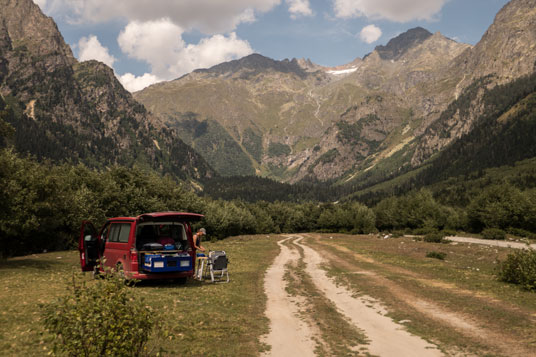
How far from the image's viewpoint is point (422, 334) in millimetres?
11164

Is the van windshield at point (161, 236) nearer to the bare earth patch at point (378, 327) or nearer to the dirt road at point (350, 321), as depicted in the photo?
the dirt road at point (350, 321)

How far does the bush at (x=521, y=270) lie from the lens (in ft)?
61.7

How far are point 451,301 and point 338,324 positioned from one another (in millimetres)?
6573

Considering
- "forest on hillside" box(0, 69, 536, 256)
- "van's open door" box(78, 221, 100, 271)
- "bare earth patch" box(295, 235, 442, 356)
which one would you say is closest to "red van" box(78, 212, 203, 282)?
"van's open door" box(78, 221, 100, 271)

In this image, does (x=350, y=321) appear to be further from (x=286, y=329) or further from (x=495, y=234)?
(x=495, y=234)

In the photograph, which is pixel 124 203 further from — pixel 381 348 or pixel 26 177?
pixel 381 348

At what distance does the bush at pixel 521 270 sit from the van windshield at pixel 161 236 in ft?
59.6

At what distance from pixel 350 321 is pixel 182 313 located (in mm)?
6127

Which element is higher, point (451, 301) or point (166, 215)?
point (166, 215)

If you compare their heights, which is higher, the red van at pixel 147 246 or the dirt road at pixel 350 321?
the red van at pixel 147 246

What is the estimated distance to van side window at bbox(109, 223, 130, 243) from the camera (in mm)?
18703

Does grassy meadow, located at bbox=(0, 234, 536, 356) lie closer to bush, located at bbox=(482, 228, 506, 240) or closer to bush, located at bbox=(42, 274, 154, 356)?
bush, located at bbox=(42, 274, 154, 356)

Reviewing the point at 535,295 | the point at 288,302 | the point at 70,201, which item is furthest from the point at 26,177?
the point at 535,295

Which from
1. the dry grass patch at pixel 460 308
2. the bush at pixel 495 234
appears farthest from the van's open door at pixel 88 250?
the bush at pixel 495 234
